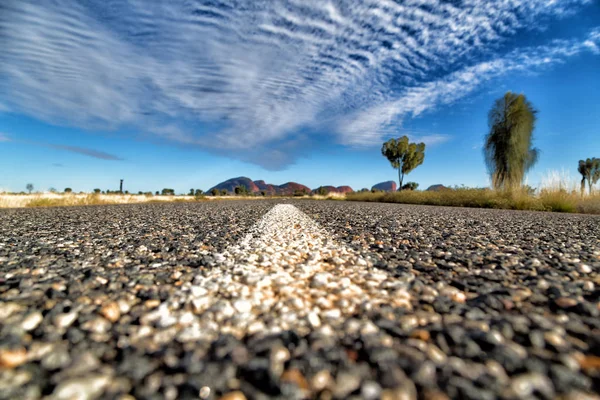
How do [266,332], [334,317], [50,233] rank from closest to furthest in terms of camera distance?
[266,332]
[334,317]
[50,233]

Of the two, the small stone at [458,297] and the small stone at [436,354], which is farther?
the small stone at [458,297]

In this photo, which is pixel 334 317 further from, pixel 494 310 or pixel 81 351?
pixel 81 351

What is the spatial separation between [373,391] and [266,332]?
0.41 meters

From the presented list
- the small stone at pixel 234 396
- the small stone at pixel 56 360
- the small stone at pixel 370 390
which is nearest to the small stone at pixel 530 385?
the small stone at pixel 370 390

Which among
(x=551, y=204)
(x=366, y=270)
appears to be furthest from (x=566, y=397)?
(x=551, y=204)

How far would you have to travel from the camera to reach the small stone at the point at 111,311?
3.54 ft

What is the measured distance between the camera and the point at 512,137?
1557 centimetres

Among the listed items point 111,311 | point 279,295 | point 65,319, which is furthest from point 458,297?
point 65,319

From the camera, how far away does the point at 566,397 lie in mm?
679

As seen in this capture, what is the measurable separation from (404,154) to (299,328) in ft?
113

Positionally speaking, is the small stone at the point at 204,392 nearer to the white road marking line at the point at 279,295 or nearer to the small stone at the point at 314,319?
the white road marking line at the point at 279,295

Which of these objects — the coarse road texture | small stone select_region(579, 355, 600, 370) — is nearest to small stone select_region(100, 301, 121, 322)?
the coarse road texture

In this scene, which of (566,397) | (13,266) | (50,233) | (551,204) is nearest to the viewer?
(566,397)

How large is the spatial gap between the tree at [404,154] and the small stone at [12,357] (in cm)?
3420
